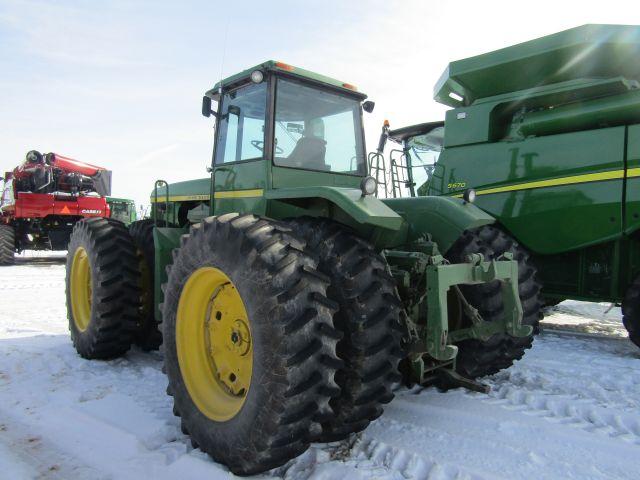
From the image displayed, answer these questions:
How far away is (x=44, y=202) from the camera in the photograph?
44.1 feet

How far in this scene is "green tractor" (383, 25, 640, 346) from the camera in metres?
4.99

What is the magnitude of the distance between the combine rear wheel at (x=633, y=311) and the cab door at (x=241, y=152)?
4.03m

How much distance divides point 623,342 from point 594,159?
2252 mm

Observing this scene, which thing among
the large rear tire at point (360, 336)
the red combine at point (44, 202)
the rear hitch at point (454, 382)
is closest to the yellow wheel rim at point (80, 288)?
the large rear tire at point (360, 336)

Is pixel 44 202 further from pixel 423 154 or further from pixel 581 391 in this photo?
pixel 581 391

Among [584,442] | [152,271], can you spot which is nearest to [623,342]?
[584,442]

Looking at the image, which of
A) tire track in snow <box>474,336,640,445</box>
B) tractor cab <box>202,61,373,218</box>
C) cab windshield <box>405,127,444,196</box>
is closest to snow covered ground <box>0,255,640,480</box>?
tire track in snow <box>474,336,640,445</box>

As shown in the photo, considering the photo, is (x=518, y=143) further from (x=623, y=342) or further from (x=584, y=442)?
(x=584, y=442)

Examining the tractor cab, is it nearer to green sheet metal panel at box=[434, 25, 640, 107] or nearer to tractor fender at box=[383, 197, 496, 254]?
tractor fender at box=[383, 197, 496, 254]

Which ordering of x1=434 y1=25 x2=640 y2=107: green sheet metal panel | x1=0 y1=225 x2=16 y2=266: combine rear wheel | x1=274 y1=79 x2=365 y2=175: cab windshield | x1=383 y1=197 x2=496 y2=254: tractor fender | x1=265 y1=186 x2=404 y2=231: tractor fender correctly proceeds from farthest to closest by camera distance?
x1=0 y1=225 x2=16 y2=266: combine rear wheel
x1=434 y1=25 x2=640 y2=107: green sheet metal panel
x1=274 y1=79 x2=365 y2=175: cab windshield
x1=383 y1=197 x2=496 y2=254: tractor fender
x1=265 y1=186 x2=404 y2=231: tractor fender

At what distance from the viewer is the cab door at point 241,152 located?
3426mm

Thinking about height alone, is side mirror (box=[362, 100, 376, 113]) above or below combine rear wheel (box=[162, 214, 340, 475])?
above

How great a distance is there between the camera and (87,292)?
4637mm

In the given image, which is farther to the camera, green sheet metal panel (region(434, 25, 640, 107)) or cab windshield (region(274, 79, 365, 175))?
green sheet metal panel (region(434, 25, 640, 107))
